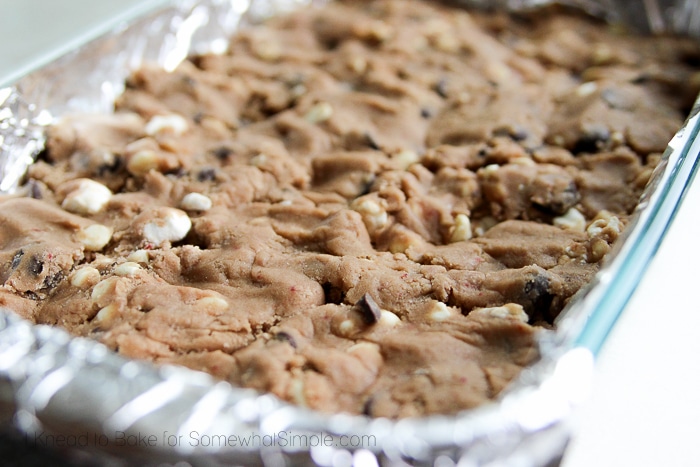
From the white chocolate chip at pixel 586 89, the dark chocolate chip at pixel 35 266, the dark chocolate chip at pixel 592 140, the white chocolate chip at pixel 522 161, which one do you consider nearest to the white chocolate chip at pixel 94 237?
the dark chocolate chip at pixel 35 266

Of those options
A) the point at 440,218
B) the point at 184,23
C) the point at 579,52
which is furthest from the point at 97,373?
the point at 579,52

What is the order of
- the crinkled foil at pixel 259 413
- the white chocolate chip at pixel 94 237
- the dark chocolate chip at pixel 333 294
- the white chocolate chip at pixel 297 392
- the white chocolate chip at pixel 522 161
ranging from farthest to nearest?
1. the white chocolate chip at pixel 522 161
2. the white chocolate chip at pixel 94 237
3. the dark chocolate chip at pixel 333 294
4. the white chocolate chip at pixel 297 392
5. the crinkled foil at pixel 259 413

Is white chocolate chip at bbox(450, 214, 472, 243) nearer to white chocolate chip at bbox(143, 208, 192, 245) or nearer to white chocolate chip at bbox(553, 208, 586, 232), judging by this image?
white chocolate chip at bbox(553, 208, 586, 232)

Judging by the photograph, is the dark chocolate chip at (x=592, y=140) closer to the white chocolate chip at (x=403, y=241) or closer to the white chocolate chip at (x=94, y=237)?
the white chocolate chip at (x=403, y=241)

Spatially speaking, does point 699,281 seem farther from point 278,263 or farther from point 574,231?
point 278,263

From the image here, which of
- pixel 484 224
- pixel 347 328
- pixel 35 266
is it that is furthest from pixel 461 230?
pixel 35 266

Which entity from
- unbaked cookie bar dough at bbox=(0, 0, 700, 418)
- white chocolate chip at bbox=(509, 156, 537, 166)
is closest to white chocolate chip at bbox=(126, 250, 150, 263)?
unbaked cookie bar dough at bbox=(0, 0, 700, 418)

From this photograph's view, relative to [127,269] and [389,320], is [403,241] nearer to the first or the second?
[389,320]

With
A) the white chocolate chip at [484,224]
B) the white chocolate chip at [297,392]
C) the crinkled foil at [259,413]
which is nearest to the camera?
the crinkled foil at [259,413]
